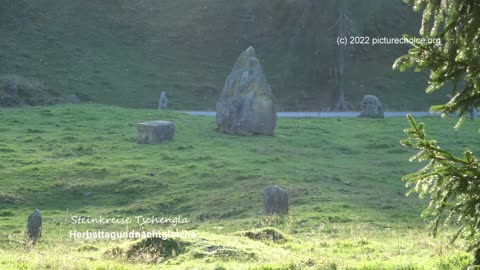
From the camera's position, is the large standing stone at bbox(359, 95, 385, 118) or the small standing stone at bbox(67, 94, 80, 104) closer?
the large standing stone at bbox(359, 95, 385, 118)

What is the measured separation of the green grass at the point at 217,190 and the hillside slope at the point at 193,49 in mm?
15037

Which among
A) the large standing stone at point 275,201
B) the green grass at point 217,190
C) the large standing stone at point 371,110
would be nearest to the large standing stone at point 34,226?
the green grass at point 217,190

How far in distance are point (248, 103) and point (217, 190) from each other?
9.62m

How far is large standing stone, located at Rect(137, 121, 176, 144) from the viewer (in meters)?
31.7

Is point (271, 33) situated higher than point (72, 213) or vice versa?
point (271, 33)

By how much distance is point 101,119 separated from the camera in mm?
37812

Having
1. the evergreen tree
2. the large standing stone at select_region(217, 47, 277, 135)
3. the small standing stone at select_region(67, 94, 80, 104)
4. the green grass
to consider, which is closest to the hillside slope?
the small standing stone at select_region(67, 94, 80, 104)

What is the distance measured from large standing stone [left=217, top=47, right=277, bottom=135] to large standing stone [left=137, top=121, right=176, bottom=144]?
3.45 m

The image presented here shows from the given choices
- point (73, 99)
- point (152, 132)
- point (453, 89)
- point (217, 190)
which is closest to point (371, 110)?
point (152, 132)

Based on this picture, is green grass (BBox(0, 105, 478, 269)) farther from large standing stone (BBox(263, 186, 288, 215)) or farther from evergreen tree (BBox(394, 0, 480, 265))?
evergreen tree (BBox(394, 0, 480, 265))

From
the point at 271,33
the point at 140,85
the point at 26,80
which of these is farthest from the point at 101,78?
the point at 271,33

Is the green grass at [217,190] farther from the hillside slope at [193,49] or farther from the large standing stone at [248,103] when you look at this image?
the hillside slope at [193,49]

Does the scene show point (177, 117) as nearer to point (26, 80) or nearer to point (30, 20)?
point (26, 80)

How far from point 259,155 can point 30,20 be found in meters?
36.7
